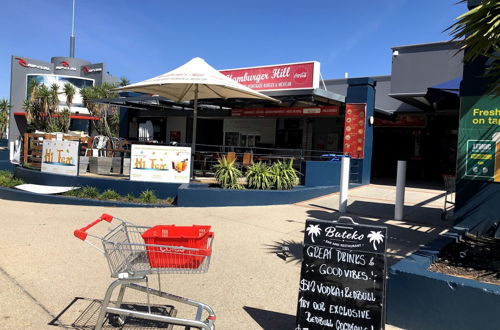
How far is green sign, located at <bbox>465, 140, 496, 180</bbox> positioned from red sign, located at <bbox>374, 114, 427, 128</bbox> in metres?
12.5

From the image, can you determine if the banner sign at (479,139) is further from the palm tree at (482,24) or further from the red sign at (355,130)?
the red sign at (355,130)

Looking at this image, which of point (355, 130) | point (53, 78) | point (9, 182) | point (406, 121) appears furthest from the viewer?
point (53, 78)

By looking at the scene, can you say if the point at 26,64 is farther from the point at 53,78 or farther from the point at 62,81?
the point at 62,81

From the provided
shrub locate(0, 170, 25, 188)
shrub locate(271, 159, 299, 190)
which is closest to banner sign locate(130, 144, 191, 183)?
shrub locate(271, 159, 299, 190)

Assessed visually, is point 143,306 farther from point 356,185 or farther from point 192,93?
point 356,185

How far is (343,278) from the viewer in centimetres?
324

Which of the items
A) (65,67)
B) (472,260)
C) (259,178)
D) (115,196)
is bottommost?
(115,196)

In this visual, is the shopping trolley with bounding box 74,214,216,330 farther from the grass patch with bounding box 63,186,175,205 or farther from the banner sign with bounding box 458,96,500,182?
the grass patch with bounding box 63,186,175,205

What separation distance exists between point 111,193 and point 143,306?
6567 millimetres

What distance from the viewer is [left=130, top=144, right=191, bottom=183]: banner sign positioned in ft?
34.1

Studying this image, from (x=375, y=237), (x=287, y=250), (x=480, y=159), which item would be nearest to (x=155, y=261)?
(x=375, y=237)

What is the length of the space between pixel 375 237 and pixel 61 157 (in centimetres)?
1050

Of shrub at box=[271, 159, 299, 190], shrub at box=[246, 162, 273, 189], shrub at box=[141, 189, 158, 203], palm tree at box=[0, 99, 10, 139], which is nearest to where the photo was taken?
shrub at box=[141, 189, 158, 203]

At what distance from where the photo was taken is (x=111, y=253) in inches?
132
